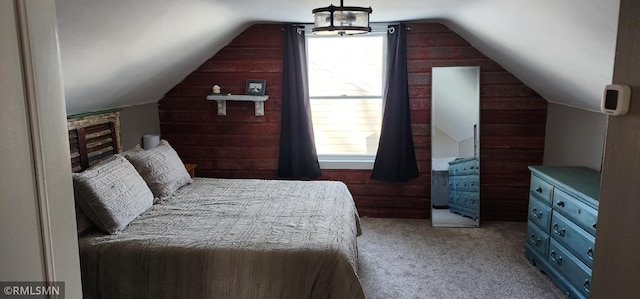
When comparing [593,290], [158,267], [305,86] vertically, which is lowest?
[158,267]

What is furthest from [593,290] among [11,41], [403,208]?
[403,208]

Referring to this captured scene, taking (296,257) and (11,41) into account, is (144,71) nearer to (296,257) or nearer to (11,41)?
(296,257)

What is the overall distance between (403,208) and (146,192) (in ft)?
8.69

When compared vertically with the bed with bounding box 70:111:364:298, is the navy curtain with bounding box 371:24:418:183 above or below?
above

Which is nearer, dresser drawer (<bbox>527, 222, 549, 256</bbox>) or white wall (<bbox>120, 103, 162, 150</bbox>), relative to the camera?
dresser drawer (<bbox>527, 222, 549, 256</bbox>)

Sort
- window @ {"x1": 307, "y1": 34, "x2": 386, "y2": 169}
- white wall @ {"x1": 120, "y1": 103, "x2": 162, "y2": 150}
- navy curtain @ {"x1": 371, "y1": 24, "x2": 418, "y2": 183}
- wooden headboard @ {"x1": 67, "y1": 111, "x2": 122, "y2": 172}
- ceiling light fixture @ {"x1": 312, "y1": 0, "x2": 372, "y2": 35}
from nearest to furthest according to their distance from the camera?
ceiling light fixture @ {"x1": 312, "y1": 0, "x2": 372, "y2": 35}, wooden headboard @ {"x1": 67, "y1": 111, "x2": 122, "y2": 172}, white wall @ {"x1": 120, "y1": 103, "x2": 162, "y2": 150}, navy curtain @ {"x1": 371, "y1": 24, "x2": 418, "y2": 183}, window @ {"x1": 307, "y1": 34, "x2": 386, "y2": 169}

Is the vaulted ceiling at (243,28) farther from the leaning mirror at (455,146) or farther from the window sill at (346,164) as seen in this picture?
the window sill at (346,164)

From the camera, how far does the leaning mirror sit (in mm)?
4250

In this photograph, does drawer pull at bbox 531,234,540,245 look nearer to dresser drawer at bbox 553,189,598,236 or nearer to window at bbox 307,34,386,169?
dresser drawer at bbox 553,189,598,236

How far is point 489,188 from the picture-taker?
176 inches

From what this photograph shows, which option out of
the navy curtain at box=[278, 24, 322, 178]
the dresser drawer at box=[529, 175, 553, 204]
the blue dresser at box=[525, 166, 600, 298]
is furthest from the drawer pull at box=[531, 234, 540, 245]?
the navy curtain at box=[278, 24, 322, 178]

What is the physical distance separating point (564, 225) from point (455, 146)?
5.02ft

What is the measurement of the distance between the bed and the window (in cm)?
162

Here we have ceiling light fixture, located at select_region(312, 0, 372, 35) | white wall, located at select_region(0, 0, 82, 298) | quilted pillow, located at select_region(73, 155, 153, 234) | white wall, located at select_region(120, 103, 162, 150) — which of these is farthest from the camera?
white wall, located at select_region(120, 103, 162, 150)
